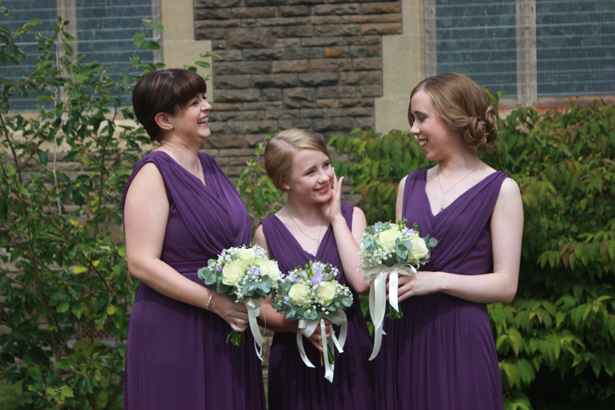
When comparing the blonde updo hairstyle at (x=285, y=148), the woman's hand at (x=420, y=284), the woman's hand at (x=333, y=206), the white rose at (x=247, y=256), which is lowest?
the woman's hand at (x=420, y=284)

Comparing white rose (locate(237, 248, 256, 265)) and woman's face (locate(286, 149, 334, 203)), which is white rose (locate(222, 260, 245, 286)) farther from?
woman's face (locate(286, 149, 334, 203))

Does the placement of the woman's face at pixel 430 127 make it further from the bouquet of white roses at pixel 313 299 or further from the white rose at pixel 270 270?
the white rose at pixel 270 270

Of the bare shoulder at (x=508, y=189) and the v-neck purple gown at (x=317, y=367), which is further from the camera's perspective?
the v-neck purple gown at (x=317, y=367)

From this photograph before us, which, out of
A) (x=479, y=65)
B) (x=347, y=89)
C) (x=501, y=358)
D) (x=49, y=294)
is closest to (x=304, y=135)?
(x=49, y=294)

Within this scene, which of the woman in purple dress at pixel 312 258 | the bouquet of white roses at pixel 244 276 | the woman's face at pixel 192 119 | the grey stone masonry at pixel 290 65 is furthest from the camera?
the grey stone masonry at pixel 290 65

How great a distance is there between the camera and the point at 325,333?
285 cm

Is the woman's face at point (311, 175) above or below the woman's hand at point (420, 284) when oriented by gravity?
above

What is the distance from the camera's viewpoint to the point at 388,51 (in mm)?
6527

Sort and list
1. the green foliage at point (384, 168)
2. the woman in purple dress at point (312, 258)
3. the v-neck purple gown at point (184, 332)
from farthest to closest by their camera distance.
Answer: the green foliage at point (384, 168), the woman in purple dress at point (312, 258), the v-neck purple gown at point (184, 332)

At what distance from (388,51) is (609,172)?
102 inches

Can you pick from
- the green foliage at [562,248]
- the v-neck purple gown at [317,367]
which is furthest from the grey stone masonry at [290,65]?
the v-neck purple gown at [317,367]

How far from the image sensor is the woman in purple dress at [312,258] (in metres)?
3.04

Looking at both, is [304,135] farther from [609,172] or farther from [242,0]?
[242,0]

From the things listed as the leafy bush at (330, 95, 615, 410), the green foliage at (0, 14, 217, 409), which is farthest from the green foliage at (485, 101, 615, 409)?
the green foliage at (0, 14, 217, 409)
